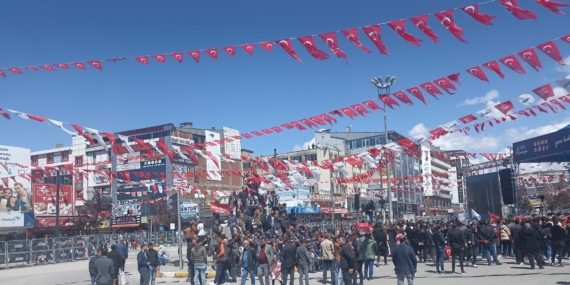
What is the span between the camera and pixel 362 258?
1510 centimetres

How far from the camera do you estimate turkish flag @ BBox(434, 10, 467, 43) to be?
36.3 ft

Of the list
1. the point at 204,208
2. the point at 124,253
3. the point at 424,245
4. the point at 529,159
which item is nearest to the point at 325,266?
the point at 424,245

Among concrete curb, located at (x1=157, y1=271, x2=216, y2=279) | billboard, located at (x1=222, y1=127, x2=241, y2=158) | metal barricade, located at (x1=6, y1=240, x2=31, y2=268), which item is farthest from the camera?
billboard, located at (x1=222, y1=127, x2=241, y2=158)

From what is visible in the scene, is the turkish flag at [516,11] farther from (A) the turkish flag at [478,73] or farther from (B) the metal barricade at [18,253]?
(B) the metal barricade at [18,253]

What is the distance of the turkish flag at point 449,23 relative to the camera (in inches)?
436

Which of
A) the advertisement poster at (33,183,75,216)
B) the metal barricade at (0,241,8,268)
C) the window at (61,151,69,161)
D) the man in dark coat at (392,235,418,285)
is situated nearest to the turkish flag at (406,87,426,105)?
the man in dark coat at (392,235,418,285)

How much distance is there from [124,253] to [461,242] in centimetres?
1170

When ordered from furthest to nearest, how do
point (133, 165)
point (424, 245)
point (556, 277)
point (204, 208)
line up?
point (133, 165)
point (204, 208)
point (424, 245)
point (556, 277)

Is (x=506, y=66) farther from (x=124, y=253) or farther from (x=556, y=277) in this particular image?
(x=124, y=253)

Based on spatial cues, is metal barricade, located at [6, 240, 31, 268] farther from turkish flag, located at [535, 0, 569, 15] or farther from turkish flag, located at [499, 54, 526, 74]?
turkish flag, located at [535, 0, 569, 15]

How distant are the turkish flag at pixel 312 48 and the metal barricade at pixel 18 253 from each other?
86.8 ft

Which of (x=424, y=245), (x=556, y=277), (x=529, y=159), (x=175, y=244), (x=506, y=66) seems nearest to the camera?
(x=506, y=66)

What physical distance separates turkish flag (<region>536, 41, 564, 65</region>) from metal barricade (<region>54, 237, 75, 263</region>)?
31.2 meters

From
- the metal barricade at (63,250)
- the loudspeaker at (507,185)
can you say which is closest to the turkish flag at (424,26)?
the loudspeaker at (507,185)
